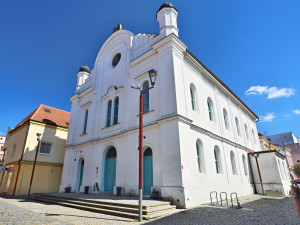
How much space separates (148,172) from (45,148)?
48.5 feet

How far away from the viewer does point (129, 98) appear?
1415cm

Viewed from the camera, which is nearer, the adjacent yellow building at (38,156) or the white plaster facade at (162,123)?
the white plaster facade at (162,123)

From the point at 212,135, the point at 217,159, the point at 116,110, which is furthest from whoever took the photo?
the point at 116,110

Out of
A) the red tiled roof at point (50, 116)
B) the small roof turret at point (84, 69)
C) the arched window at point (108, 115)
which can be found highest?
the small roof turret at point (84, 69)

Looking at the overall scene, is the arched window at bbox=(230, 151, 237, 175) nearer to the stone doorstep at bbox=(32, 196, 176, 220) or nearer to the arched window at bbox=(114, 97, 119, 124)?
the stone doorstep at bbox=(32, 196, 176, 220)

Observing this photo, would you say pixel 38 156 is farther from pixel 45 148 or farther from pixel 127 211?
pixel 127 211

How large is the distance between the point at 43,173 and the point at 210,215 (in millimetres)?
18587

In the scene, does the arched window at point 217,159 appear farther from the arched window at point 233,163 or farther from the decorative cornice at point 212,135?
the arched window at point 233,163

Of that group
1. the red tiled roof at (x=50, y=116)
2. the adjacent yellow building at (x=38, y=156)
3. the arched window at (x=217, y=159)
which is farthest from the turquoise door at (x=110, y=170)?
the red tiled roof at (x=50, y=116)

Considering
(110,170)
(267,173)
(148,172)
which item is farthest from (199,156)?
(267,173)

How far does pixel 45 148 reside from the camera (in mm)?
20578

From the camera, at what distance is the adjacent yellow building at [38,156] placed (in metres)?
A: 18.5

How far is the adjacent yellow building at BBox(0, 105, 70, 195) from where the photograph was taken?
18516 millimetres

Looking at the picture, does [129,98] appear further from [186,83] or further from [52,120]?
[52,120]
